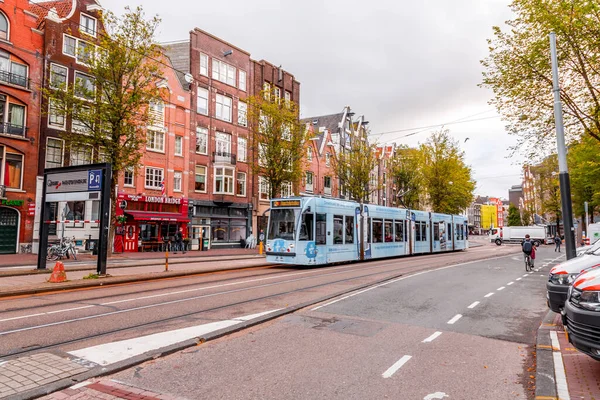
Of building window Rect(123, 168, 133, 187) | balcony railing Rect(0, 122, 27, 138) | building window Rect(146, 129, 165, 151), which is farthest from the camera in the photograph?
building window Rect(146, 129, 165, 151)

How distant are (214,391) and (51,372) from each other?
1.97 m

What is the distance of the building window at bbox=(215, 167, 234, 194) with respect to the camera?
118ft

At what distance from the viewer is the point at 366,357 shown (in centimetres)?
564

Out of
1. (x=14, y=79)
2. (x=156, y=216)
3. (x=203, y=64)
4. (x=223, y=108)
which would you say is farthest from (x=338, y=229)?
(x=203, y=64)

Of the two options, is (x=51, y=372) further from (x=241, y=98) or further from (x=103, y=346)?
(x=241, y=98)

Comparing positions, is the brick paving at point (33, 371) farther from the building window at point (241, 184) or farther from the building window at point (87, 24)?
the building window at point (241, 184)

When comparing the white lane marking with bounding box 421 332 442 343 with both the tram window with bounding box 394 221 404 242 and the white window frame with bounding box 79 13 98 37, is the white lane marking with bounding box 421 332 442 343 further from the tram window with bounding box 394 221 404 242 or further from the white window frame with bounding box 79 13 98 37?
the white window frame with bounding box 79 13 98 37

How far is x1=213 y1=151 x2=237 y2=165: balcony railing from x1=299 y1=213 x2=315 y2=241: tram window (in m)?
19.8

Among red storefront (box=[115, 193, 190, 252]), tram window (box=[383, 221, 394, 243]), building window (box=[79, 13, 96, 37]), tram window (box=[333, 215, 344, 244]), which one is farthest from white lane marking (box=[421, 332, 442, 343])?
building window (box=[79, 13, 96, 37])

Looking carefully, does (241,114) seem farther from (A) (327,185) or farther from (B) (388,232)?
(B) (388,232)

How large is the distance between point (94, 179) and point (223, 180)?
22.2m

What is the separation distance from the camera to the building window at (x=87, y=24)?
2764cm

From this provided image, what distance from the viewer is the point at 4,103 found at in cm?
2398

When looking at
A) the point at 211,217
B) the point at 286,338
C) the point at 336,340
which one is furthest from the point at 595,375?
the point at 211,217
